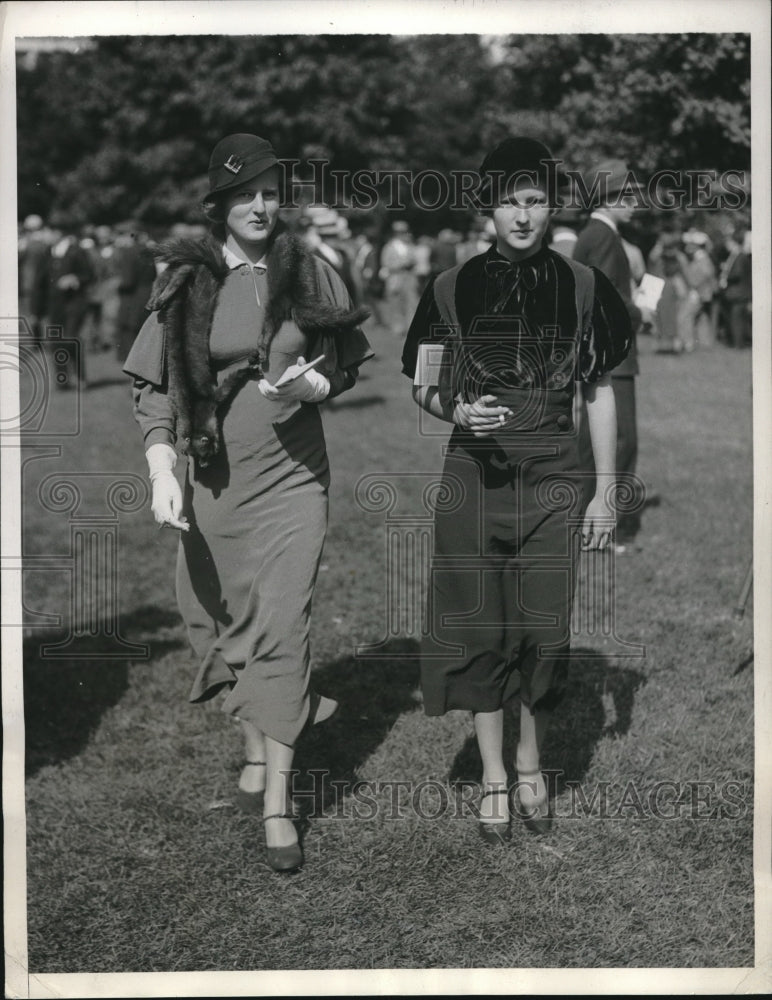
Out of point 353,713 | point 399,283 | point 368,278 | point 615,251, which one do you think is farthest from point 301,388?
point 368,278

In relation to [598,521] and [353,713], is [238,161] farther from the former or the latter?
[353,713]

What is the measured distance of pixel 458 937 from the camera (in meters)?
4.21

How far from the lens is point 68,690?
6.33 m

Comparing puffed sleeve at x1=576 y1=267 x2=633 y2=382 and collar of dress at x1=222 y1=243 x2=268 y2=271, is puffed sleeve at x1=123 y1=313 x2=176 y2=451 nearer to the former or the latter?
collar of dress at x1=222 y1=243 x2=268 y2=271

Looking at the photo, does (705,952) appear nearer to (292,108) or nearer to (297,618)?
(297,618)

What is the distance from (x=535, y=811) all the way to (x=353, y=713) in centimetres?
129

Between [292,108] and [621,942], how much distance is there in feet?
107

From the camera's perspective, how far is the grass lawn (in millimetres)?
4207

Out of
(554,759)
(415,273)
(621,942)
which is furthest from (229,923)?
(415,273)

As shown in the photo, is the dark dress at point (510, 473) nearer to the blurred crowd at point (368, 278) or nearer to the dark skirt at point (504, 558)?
the dark skirt at point (504, 558)

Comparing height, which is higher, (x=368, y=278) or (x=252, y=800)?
(x=368, y=278)

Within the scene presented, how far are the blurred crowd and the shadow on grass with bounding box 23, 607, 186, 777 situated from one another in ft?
26.7

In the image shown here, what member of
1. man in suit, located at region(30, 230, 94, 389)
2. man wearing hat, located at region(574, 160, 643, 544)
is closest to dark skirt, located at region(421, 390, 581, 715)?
man wearing hat, located at region(574, 160, 643, 544)

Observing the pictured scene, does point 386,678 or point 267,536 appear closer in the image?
point 267,536
